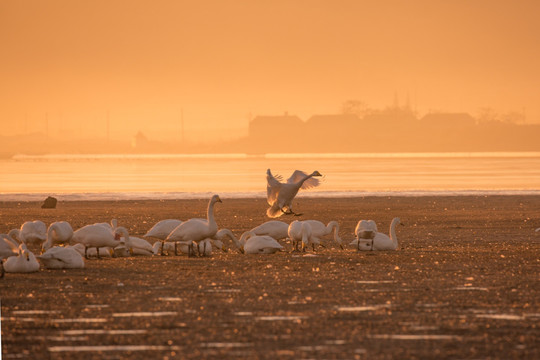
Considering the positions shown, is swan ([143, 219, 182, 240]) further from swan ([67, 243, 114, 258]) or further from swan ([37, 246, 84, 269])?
swan ([37, 246, 84, 269])

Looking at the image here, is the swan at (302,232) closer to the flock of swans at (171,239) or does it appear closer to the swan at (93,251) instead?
the flock of swans at (171,239)

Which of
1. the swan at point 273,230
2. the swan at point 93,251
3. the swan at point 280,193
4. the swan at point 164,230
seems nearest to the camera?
the swan at point 93,251

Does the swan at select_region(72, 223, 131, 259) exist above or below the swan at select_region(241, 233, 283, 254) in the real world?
above

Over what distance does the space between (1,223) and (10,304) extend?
1871 centimetres

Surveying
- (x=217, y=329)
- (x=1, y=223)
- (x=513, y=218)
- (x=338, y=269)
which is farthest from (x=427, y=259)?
(x=1, y=223)

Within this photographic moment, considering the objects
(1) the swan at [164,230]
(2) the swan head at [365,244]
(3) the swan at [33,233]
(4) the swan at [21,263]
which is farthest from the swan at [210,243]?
(4) the swan at [21,263]

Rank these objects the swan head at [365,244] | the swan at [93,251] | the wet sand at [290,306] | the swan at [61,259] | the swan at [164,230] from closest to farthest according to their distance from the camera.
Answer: the wet sand at [290,306]
the swan at [61,259]
the swan at [93,251]
the swan head at [365,244]
the swan at [164,230]

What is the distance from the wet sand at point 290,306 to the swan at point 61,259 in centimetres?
21

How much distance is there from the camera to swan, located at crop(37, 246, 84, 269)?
703 inches

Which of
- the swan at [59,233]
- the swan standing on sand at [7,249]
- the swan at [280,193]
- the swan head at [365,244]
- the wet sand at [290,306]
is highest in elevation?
the swan at [280,193]

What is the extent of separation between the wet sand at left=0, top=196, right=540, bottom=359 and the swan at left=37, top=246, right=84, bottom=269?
0.21 meters

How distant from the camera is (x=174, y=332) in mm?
11547

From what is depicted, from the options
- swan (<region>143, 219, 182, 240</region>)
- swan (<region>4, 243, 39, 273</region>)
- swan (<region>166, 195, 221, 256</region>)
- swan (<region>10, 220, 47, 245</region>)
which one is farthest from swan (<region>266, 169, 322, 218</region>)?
swan (<region>4, 243, 39, 273</region>)

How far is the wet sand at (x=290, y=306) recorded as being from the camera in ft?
34.9
